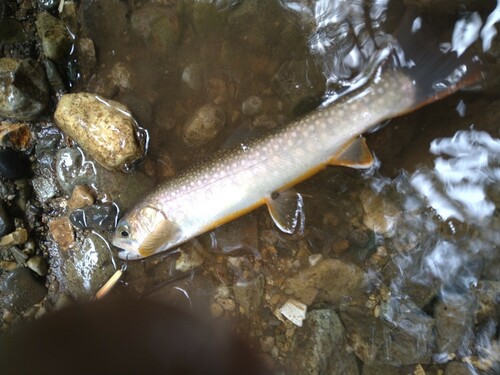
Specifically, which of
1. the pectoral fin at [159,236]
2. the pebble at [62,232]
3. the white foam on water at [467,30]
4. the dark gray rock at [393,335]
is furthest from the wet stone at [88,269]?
the white foam on water at [467,30]

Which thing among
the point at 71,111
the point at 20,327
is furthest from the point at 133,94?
the point at 20,327

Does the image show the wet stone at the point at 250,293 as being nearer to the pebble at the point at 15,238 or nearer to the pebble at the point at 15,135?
the pebble at the point at 15,238

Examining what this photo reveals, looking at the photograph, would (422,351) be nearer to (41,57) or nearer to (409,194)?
(409,194)

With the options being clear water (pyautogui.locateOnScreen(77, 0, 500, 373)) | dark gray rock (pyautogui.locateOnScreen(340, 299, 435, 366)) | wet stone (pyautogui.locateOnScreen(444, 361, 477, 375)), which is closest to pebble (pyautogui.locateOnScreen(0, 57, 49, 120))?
clear water (pyautogui.locateOnScreen(77, 0, 500, 373))

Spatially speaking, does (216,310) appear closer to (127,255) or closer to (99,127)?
(127,255)

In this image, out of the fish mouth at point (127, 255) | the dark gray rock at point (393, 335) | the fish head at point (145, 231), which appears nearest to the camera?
the dark gray rock at point (393, 335)

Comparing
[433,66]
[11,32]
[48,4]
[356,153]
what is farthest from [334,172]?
[11,32]

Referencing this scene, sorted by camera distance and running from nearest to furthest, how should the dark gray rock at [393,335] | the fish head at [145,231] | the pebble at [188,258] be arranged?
the dark gray rock at [393,335] → the fish head at [145,231] → the pebble at [188,258]
